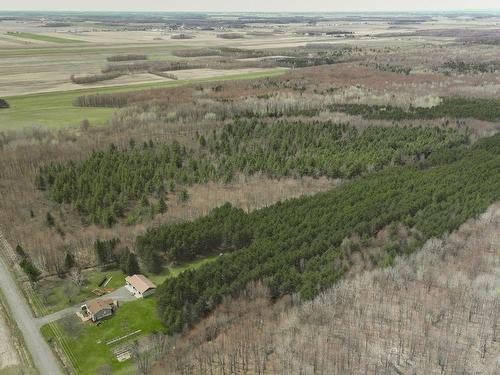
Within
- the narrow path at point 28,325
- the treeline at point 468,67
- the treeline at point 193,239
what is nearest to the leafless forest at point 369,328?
the narrow path at point 28,325

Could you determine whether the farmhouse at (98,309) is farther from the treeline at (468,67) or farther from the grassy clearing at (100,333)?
the treeline at (468,67)

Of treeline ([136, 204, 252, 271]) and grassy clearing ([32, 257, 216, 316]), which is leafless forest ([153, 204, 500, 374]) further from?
treeline ([136, 204, 252, 271])

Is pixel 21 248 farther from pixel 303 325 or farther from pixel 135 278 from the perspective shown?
pixel 303 325

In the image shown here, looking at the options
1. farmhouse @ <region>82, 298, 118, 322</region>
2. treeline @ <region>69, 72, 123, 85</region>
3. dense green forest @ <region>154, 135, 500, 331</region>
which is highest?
treeline @ <region>69, 72, 123, 85</region>

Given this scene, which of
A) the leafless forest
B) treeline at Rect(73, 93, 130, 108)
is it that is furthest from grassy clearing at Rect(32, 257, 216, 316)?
treeline at Rect(73, 93, 130, 108)

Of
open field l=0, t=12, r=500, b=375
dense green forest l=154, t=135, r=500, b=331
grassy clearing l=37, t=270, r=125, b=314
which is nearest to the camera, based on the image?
open field l=0, t=12, r=500, b=375

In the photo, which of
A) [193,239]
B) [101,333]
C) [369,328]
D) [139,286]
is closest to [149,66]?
[193,239]

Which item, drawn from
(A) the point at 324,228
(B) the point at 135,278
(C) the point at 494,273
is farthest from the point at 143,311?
(C) the point at 494,273
